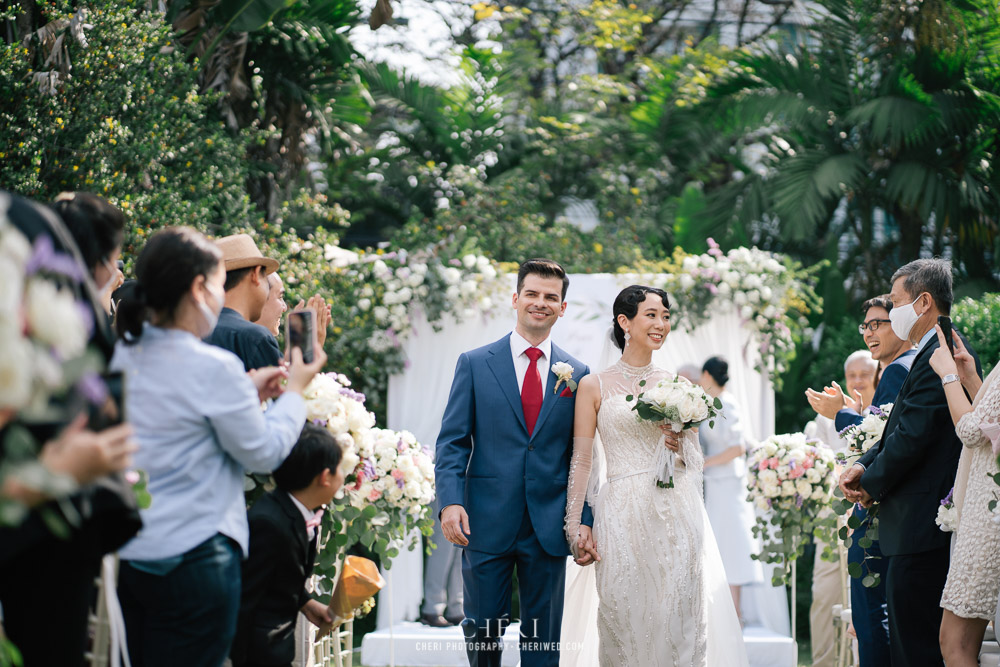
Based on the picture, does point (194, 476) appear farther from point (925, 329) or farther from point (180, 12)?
point (180, 12)

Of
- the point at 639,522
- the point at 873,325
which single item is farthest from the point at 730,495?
the point at 639,522

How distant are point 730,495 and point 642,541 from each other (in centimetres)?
350

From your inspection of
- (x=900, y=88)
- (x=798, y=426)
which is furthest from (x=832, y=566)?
(x=900, y=88)

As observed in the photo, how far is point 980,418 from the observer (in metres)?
3.82

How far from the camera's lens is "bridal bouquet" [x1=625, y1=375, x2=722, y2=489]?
456 centimetres

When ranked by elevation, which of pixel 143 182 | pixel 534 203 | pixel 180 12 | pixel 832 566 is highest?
pixel 180 12

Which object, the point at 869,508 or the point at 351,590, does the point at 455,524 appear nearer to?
the point at 351,590

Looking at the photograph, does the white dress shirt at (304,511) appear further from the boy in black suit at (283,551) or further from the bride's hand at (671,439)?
the bride's hand at (671,439)

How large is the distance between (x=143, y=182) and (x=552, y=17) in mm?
9398

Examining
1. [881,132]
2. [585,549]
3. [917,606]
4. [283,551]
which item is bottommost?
[917,606]

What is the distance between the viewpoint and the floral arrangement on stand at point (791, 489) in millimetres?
6133

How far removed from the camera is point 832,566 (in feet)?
22.2

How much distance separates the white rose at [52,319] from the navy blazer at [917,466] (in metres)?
3.64

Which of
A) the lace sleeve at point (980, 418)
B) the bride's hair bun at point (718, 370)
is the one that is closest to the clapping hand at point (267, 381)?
the lace sleeve at point (980, 418)
